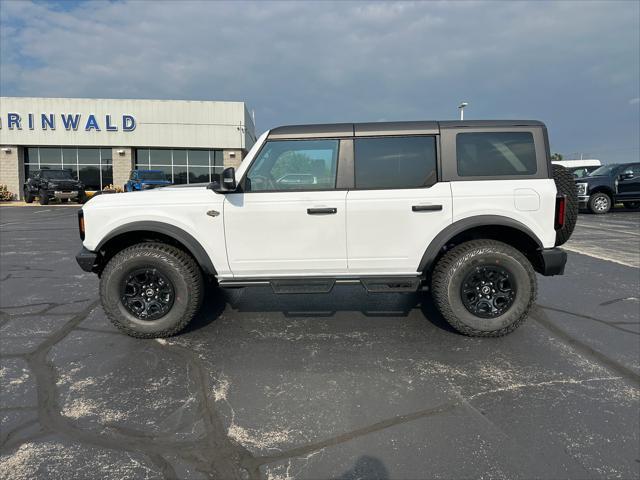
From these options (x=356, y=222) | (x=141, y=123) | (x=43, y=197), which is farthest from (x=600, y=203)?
(x=43, y=197)

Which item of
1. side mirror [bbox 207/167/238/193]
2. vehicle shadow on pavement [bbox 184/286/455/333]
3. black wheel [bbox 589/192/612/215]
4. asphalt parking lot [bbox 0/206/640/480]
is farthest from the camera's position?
black wheel [bbox 589/192/612/215]

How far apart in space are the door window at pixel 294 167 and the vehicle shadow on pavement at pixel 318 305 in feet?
4.76

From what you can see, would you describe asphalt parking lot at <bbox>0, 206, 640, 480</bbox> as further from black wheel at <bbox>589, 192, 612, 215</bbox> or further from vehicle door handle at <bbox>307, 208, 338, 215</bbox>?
black wheel at <bbox>589, 192, 612, 215</bbox>

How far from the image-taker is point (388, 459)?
2.19 metres

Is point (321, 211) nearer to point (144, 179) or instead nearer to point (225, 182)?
point (225, 182)

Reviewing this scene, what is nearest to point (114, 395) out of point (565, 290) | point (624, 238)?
point (565, 290)

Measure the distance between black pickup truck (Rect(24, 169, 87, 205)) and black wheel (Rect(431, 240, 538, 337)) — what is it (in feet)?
79.1

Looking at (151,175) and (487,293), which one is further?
(151,175)

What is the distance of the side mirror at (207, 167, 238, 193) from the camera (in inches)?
140

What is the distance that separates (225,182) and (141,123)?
27603mm

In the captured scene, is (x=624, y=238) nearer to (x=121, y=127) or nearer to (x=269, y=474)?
(x=269, y=474)

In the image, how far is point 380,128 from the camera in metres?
3.82

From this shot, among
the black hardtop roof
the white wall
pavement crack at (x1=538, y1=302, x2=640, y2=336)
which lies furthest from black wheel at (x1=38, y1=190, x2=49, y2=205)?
pavement crack at (x1=538, y1=302, x2=640, y2=336)

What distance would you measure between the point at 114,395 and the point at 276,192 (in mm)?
2034
